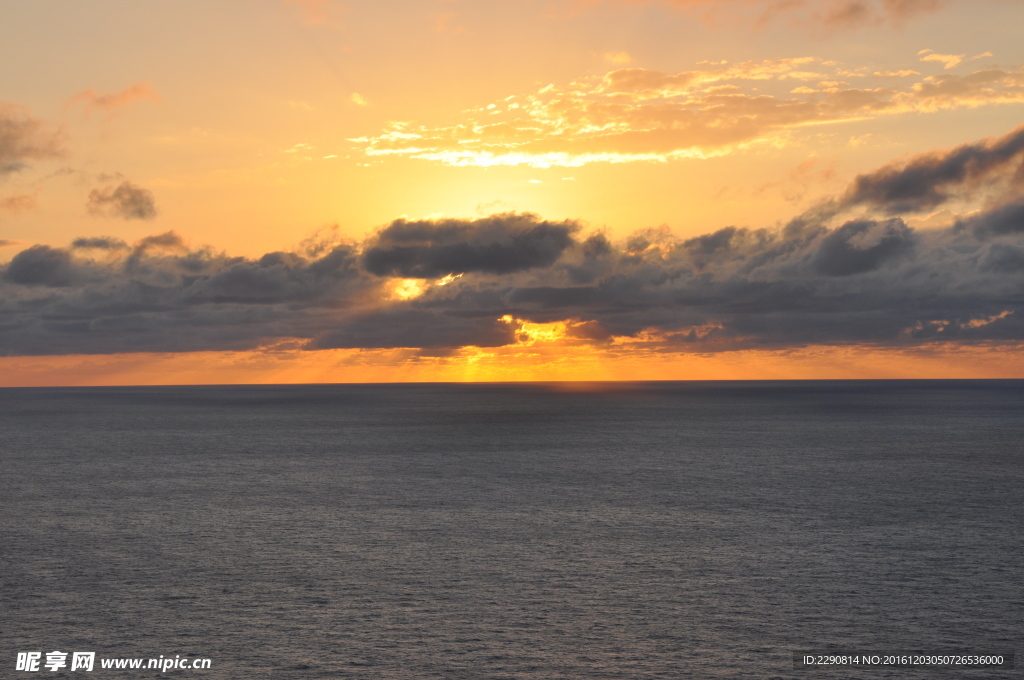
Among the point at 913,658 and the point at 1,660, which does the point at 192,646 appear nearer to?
the point at 1,660

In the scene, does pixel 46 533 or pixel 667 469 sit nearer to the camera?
pixel 46 533

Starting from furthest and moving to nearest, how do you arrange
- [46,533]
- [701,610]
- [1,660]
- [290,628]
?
[46,533] → [701,610] → [290,628] → [1,660]

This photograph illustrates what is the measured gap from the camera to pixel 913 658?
38.4 metres

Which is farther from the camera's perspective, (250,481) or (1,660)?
(250,481)

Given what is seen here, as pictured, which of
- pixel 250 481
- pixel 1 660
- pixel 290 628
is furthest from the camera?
pixel 250 481

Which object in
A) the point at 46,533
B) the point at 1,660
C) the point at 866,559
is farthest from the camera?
the point at 46,533

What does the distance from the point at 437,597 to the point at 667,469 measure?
2655 inches

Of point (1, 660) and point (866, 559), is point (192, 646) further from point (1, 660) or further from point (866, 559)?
point (866, 559)

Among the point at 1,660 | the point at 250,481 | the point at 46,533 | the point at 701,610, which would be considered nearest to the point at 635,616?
the point at 701,610

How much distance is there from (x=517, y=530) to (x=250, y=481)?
144ft

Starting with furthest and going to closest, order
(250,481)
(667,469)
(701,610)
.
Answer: (667,469) < (250,481) < (701,610)

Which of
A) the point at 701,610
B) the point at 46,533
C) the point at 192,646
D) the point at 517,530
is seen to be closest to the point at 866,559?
the point at 701,610

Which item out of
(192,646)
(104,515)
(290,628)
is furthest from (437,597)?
(104,515)

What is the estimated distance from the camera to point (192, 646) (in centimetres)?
3984
